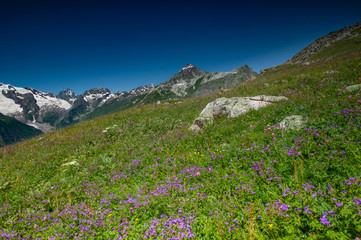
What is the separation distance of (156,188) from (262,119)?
19.6 feet

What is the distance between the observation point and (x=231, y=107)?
39.6 ft

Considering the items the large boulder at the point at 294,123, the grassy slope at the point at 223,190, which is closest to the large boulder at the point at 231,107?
the grassy slope at the point at 223,190

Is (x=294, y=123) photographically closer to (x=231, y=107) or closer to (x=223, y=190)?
(x=223, y=190)

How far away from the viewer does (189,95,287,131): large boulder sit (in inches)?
430

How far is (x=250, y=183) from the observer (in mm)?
4113

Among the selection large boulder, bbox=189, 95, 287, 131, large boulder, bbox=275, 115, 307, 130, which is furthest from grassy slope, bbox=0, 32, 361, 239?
large boulder, bbox=189, 95, 287, 131

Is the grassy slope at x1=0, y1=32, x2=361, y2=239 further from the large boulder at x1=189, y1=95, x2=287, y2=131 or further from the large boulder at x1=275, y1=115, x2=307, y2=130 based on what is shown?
the large boulder at x1=189, y1=95, x2=287, y2=131

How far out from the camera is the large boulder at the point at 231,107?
35.8 feet

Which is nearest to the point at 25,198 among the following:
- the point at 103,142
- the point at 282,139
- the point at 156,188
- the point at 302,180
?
the point at 156,188

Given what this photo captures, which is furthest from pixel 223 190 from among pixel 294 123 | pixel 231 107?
pixel 231 107

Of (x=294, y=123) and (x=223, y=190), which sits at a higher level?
(x=294, y=123)

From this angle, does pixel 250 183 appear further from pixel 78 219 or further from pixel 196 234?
pixel 78 219

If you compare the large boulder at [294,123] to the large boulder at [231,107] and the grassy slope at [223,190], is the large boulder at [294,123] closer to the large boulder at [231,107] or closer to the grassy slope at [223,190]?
the grassy slope at [223,190]

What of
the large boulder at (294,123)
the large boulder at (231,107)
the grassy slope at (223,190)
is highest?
the large boulder at (231,107)
